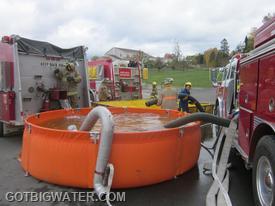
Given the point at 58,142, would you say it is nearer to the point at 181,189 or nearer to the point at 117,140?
the point at 117,140

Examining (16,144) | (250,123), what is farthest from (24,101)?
(250,123)

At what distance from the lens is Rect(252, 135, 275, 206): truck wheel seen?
3.14m

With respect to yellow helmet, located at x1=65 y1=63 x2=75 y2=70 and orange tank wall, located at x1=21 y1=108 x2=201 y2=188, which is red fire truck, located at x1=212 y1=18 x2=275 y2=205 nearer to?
orange tank wall, located at x1=21 y1=108 x2=201 y2=188

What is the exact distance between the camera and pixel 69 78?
9.34m

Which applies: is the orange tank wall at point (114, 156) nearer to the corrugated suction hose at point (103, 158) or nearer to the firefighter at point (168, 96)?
the corrugated suction hose at point (103, 158)

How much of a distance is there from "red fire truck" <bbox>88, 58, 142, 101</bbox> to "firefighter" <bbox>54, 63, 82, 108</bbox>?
4.81 metres

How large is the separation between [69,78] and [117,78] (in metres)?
6.12

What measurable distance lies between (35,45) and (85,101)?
2.57m

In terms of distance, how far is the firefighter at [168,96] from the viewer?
8992 mm

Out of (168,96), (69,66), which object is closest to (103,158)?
(168,96)

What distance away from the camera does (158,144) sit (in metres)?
4.60

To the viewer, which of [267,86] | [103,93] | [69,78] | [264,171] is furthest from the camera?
[103,93]

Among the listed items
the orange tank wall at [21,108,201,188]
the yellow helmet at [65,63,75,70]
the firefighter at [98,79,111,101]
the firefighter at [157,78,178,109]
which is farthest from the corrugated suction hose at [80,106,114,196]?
the firefighter at [98,79,111,101]

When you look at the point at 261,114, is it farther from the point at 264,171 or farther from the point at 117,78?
the point at 117,78
